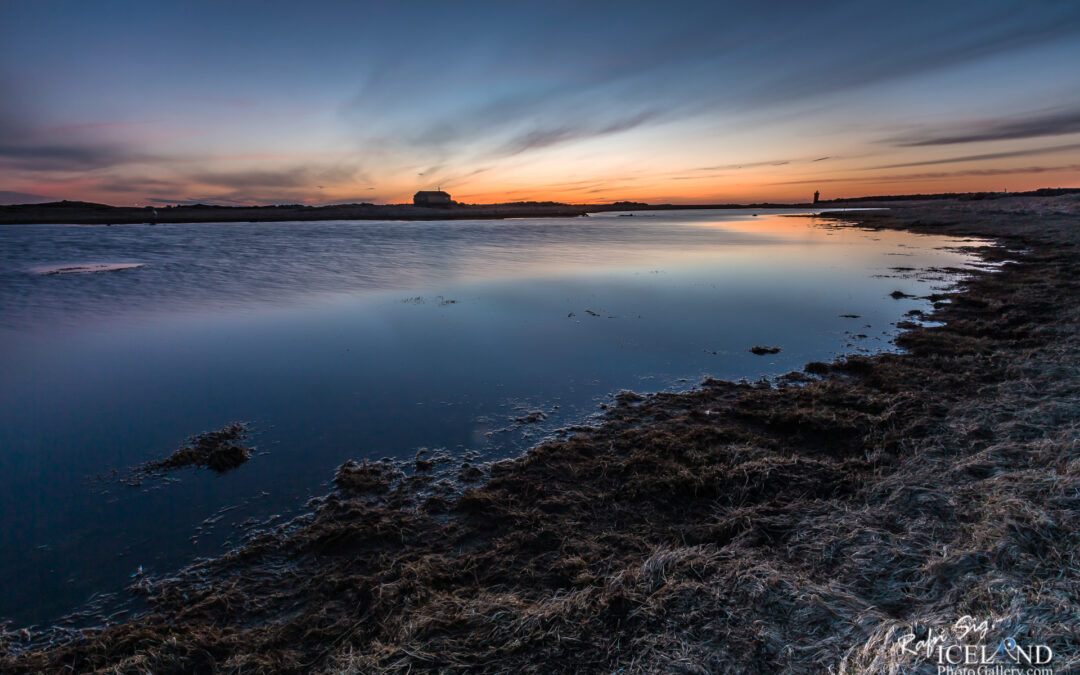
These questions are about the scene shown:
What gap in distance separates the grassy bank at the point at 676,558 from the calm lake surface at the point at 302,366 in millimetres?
782

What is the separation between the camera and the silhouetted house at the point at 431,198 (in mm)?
123438

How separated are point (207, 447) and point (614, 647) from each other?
5.29 metres

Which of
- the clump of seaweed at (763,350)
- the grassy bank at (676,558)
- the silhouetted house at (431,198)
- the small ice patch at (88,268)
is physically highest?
the silhouetted house at (431,198)

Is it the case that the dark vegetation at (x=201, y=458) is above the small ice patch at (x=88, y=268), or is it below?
below

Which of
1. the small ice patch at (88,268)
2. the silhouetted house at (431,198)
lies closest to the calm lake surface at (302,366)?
the small ice patch at (88,268)

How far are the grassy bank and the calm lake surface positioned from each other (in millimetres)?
782

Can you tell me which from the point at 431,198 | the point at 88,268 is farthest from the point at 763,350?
the point at 431,198

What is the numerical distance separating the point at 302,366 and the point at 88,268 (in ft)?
76.1

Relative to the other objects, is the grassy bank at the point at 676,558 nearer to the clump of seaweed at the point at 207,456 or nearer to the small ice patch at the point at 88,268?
the clump of seaweed at the point at 207,456

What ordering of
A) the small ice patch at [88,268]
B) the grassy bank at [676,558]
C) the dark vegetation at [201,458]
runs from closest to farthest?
the grassy bank at [676,558], the dark vegetation at [201,458], the small ice patch at [88,268]

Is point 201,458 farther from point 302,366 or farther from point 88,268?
point 88,268

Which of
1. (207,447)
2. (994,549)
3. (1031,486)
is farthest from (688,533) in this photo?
(207,447)

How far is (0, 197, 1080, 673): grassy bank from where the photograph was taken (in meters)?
2.45

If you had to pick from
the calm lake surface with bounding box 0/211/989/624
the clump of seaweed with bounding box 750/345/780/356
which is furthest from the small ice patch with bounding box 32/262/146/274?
the clump of seaweed with bounding box 750/345/780/356
